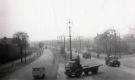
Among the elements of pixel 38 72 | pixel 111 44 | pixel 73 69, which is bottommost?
pixel 38 72

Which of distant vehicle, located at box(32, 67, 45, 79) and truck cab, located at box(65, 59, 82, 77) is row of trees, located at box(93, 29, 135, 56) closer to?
truck cab, located at box(65, 59, 82, 77)

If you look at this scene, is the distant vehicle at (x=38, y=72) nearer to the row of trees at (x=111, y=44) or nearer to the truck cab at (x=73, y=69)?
the truck cab at (x=73, y=69)

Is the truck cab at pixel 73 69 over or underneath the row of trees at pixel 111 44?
underneath

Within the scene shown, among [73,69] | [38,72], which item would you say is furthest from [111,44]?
[38,72]

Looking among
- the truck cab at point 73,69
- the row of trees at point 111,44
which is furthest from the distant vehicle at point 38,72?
the row of trees at point 111,44

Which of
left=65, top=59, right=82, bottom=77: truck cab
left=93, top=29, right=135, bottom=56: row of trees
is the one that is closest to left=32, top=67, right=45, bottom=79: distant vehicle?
left=65, top=59, right=82, bottom=77: truck cab

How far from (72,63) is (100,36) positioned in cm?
6439

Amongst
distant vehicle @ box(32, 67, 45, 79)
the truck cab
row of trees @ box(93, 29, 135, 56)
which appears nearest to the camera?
distant vehicle @ box(32, 67, 45, 79)

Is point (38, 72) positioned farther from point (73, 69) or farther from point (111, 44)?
point (111, 44)

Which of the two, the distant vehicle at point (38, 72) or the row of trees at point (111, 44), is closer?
the distant vehicle at point (38, 72)

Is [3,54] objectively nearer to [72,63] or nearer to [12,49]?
[12,49]

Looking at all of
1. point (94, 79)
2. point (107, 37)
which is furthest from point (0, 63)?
point (107, 37)

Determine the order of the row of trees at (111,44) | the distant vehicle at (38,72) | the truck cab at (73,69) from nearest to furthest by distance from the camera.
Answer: the distant vehicle at (38,72), the truck cab at (73,69), the row of trees at (111,44)

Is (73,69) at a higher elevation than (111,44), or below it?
below
